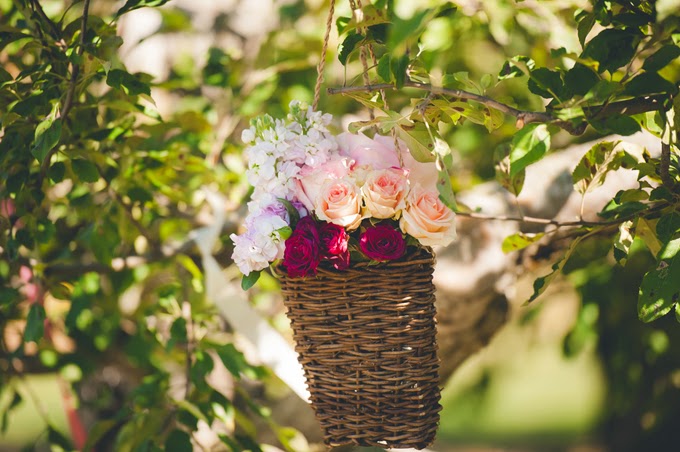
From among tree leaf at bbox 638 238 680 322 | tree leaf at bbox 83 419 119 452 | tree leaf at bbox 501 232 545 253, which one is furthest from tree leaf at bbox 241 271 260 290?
tree leaf at bbox 83 419 119 452

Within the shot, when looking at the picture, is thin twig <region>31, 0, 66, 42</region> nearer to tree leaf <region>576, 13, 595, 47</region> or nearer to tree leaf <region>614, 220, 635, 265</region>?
tree leaf <region>576, 13, 595, 47</region>

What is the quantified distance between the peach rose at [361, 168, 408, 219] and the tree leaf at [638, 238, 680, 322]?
43 cm

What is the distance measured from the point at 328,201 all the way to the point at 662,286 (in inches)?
22.5

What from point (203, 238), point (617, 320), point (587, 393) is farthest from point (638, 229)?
point (587, 393)

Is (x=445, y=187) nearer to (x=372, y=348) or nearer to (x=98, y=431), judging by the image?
(x=372, y=348)

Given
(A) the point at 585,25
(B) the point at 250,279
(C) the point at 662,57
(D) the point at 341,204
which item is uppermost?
(A) the point at 585,25

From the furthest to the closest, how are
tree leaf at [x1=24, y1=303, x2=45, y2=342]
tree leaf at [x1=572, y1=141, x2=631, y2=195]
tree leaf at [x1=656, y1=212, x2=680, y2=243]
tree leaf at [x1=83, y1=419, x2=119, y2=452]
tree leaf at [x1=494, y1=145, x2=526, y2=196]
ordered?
1. tree leaf at [x1=83, y1=419, x2=119, y2=452]
2. tree leaf at [x1=24, y1=303, x2=45, y2=342]
3. tree leaf at [x1=494, y1=145, x2=526, y2=196]
4. tree leaf at [x1=572, y1=141, x2=631, y2=195]
5. tree leaf at [x1=656, y1=212, x2=680, y2=243]

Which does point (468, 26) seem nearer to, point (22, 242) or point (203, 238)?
point (203, 238)

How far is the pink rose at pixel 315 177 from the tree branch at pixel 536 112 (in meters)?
0.13

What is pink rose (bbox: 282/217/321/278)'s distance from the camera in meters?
1.14

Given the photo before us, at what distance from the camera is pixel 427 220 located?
3.68 ft

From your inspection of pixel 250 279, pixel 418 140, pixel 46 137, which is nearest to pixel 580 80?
pixel 418 140

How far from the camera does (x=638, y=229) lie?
1241 millimetres

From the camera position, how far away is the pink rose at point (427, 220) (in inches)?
44.3
